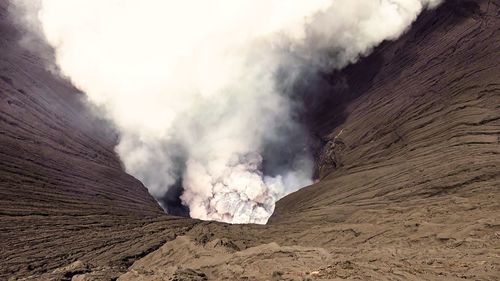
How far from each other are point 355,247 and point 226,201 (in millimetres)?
39922

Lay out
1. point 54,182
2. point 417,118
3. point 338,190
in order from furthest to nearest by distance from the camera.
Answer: point 417,118 → point 338,190 → point 54,182

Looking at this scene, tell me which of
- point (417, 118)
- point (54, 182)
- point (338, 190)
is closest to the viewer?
point (54, 182)

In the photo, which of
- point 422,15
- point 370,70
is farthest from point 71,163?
point 422,15

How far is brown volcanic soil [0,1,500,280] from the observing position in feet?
80.9

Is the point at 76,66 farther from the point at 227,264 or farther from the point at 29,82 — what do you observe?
the point at 227,264

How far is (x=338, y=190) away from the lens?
43.9 m

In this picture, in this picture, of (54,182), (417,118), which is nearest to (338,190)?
(417,118)

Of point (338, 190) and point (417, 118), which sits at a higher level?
point (417, 118)

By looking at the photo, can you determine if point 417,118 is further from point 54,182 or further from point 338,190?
point 54,182

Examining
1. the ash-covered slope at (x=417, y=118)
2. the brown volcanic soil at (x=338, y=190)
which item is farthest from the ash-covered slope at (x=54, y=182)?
the ash-covered slope at (x=417, y=118)

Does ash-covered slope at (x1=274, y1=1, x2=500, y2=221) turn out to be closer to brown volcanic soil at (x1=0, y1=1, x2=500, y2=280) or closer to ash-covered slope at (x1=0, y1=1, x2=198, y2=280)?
brown volcanic soil at (x1=0, y1=1, x2=500, y2=280)

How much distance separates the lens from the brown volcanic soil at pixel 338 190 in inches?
971

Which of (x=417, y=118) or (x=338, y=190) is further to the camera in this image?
(x=417, y=118)

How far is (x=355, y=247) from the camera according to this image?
28.7m
